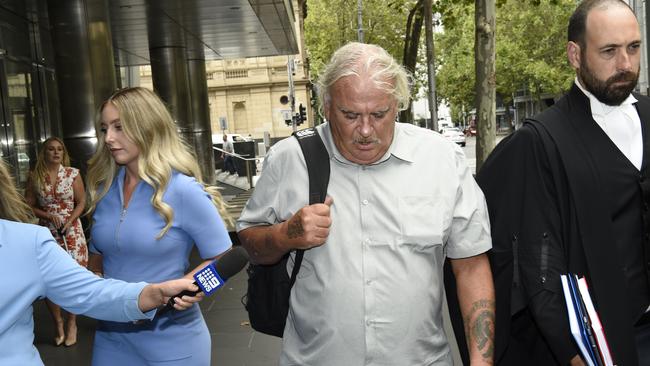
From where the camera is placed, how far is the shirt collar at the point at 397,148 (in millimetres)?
2543

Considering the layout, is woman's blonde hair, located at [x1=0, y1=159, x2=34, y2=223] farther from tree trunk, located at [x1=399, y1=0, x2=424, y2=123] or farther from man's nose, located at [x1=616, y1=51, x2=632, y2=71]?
tree trunk, located at [x1=399, y1=0, x2=424, y2=123]

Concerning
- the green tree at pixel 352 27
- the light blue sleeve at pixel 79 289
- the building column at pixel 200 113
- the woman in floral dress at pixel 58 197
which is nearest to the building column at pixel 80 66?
the woman in floral dress at pixel 58 197

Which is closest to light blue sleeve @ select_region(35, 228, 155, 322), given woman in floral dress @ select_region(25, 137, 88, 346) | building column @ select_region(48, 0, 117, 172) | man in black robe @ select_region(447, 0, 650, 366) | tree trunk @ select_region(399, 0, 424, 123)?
man in black robe @ select_region(447, 0, 650, 366)

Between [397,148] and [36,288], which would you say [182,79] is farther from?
[36,288]

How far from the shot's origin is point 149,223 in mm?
3172

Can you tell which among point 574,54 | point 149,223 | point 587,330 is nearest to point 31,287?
point 149,223

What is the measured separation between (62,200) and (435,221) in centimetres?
557

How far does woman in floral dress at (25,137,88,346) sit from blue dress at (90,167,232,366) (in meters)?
4.17

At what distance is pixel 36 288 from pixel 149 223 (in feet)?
3.83

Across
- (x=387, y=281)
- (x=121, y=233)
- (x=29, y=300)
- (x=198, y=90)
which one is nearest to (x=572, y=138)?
(x=387, y=281)

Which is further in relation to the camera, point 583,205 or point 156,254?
point 156,254

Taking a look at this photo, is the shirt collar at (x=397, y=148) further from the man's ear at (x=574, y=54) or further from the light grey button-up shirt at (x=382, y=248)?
the man's ear at (x=574, y=54)

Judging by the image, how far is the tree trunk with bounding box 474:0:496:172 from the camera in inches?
446

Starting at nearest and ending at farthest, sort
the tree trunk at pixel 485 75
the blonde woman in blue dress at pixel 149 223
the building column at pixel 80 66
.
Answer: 1. the blonde woman in blue dress at pixel 149 223
2. the building column at pixel 80 66
3. the tree trunk at pixel 485 75
